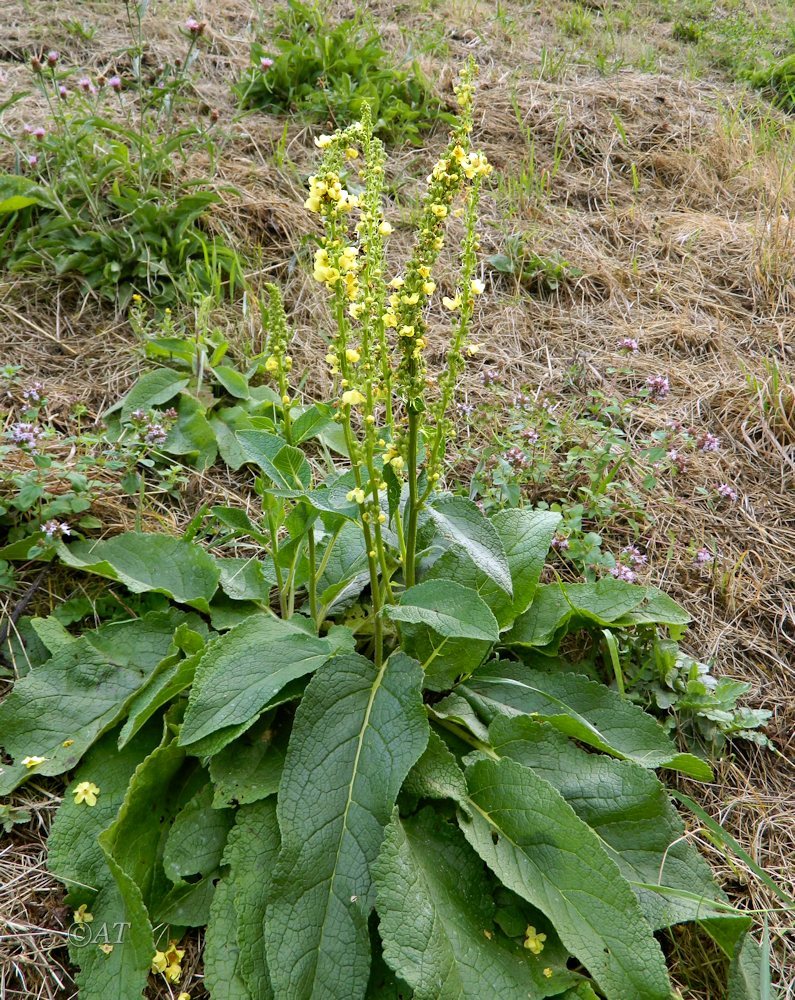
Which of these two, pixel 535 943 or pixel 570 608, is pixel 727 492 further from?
pixel 535 943

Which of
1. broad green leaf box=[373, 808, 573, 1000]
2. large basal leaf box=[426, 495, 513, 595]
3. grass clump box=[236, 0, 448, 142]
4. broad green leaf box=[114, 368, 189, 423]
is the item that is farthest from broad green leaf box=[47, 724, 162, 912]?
grass clump box=[236, 0, 448, 142]

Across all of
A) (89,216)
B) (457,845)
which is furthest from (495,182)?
(457,845)

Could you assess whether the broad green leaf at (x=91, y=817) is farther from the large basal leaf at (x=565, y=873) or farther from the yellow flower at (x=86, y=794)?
the large basal leaf at (x=565, y=873)

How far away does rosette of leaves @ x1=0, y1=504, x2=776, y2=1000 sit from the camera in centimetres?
178

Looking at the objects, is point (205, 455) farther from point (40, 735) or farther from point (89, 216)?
point (89, 216)

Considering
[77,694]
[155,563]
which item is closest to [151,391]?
[155,563]

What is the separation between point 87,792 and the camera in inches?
82.2

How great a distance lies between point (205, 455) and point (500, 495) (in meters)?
1.20

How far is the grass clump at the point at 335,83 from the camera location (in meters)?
4.82

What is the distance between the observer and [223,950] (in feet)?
6.05

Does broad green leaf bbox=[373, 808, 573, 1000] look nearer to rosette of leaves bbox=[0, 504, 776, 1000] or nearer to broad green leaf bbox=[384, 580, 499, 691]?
rosette of leaves bbox=[0, 504, 776, 1000]

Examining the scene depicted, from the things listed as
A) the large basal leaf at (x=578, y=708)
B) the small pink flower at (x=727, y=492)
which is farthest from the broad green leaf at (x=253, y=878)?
the small pink flower at (x=727, y=492)

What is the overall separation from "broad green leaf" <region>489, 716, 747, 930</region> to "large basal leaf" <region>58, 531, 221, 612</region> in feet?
3.55

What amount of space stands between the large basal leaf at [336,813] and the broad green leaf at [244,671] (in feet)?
0.30
